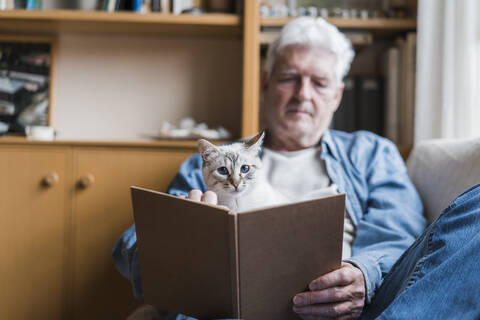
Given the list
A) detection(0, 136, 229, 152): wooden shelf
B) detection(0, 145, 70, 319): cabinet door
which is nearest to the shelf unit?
detection(0, 136, 229, 152): wooden shelf

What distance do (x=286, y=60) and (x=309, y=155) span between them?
32 centimetres

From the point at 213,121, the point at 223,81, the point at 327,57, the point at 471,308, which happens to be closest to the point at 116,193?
the point at 213,121

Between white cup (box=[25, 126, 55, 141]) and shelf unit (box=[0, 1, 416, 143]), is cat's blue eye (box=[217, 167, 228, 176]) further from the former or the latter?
white cup (box=[25, 126, 55, 141])

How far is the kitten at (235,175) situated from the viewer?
3.04 ft

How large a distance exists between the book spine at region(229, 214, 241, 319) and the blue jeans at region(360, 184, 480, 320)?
0.80 feet

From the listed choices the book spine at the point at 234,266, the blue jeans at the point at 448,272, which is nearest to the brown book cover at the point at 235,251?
the book spine at the point at 234,266

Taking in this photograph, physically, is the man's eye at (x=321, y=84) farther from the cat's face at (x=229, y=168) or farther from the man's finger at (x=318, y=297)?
the man's finger at (x=318, y=297)

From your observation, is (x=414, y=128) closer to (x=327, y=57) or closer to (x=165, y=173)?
(x=327, y=57)

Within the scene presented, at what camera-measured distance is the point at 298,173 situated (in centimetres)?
130

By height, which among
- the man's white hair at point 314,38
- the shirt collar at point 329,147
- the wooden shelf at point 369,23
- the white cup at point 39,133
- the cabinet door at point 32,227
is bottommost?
the cabinet door at point 32,227

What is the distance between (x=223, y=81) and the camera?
1882 millimetres

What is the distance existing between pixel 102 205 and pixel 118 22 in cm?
71

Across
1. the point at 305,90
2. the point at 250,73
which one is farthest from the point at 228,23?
the point at 305,90

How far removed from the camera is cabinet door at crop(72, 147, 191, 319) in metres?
1.54
